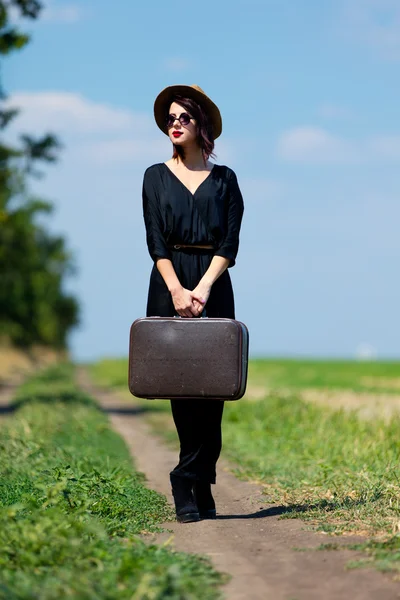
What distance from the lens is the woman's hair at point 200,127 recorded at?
6434 millimetres

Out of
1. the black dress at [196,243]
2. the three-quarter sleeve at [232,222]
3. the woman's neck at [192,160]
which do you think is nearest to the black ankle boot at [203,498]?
the black dress at [196,243]

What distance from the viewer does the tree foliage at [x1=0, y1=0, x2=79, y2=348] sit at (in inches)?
885

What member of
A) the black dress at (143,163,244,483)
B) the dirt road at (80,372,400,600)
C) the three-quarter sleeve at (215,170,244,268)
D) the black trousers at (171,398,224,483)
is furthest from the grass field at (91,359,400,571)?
the three-quarter sleeve at (215,170,244,268)

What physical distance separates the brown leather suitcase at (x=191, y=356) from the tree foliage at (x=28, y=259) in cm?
1521

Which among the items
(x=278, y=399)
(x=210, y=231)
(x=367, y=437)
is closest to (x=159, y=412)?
(x=278, y=399)

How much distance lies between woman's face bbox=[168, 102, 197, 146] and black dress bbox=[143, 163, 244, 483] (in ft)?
0.70

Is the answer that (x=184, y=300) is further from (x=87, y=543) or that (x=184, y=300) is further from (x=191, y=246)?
(x=87, y=543)

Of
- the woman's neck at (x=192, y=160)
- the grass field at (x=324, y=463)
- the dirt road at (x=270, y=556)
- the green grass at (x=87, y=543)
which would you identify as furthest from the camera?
the woman's neck at (x=192, y=160)

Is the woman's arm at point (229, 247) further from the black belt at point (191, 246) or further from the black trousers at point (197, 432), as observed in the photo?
the black trousers at point (197, 432)

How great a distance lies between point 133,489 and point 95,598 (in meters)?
3.60

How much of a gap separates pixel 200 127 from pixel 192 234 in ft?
2.39

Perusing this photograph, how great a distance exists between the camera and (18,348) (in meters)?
70.6

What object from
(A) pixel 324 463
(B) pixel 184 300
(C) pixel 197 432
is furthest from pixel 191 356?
(A) pixel 324 463

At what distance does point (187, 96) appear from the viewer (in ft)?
21.3
